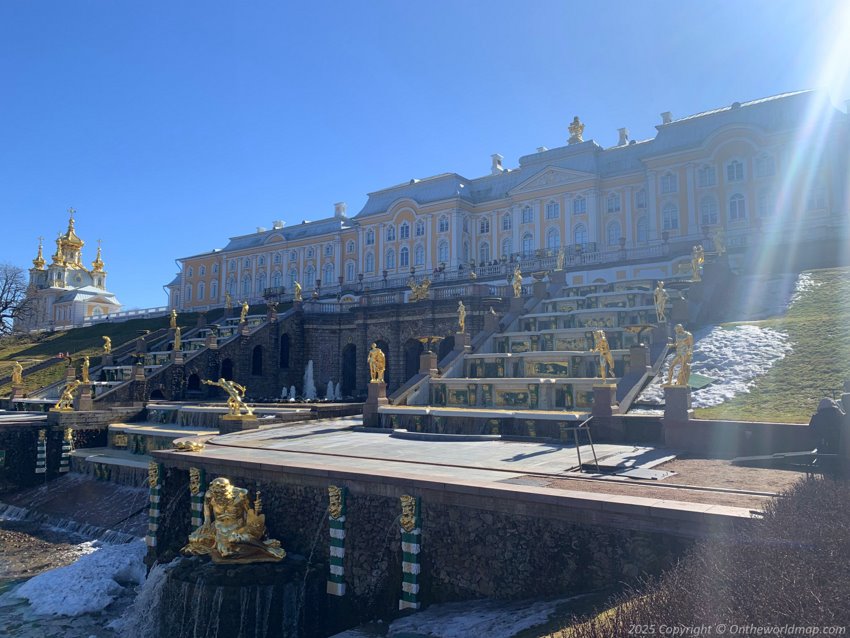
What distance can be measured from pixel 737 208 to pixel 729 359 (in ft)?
Answer: 104

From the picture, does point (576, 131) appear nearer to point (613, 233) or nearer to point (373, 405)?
point (613, 233)

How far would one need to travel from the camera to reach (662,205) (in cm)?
4975

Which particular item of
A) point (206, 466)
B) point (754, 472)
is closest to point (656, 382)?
point (754, 472)

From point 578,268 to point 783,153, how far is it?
61.8 ft

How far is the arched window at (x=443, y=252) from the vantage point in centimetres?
6012

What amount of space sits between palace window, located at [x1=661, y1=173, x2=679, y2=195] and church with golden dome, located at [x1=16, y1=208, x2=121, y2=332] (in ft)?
257

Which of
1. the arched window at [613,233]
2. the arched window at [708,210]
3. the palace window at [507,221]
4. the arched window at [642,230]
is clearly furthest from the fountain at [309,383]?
the arched window at [708,210]

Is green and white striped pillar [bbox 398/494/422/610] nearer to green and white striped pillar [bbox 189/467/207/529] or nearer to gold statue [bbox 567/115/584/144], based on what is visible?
green and white striped pillar [bbox 189/467/207/529]

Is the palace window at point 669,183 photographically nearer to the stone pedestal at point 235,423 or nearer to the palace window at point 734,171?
the palace window at point 734,171

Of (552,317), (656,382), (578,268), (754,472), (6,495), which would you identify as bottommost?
(6,495)

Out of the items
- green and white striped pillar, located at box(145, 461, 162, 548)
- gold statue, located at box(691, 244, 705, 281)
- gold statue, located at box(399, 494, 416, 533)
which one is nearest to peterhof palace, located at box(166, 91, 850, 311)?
gold statue, located at box(691, 244, 705, 281)

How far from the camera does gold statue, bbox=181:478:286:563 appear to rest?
11969mm

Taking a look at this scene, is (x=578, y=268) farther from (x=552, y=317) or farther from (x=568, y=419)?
(x=568, y=419)

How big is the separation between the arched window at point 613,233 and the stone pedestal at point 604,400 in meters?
38.8
